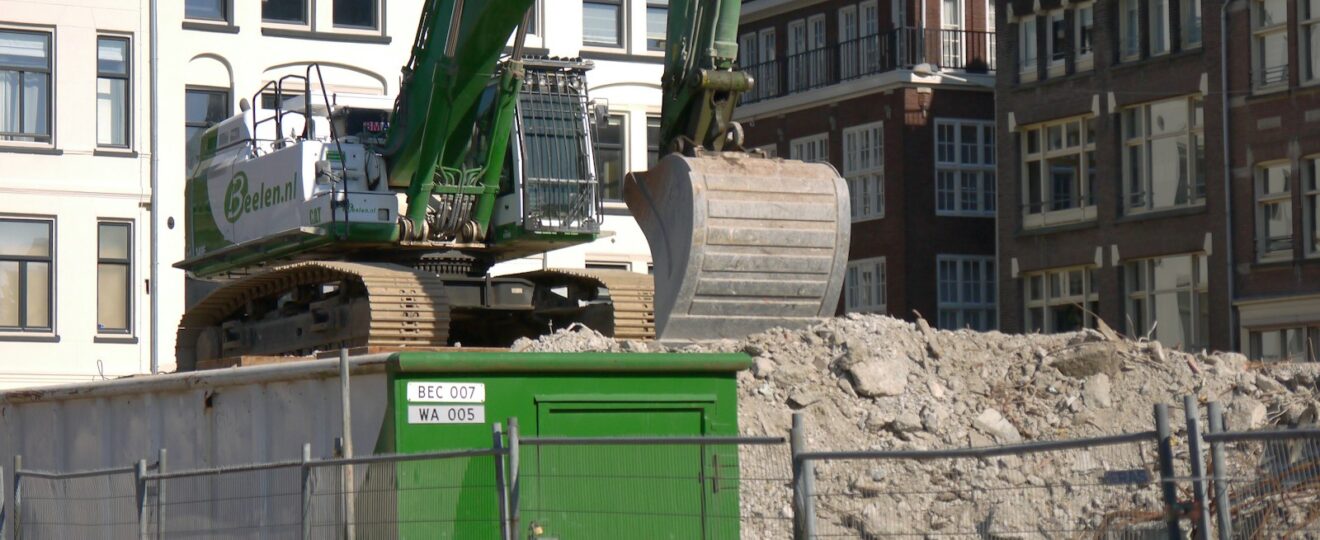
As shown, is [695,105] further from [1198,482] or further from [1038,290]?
[1038,290]

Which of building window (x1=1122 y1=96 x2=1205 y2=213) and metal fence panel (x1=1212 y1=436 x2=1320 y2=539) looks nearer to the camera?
metal fence panel (x1=1212 y1=436 x2=1320 y2=539)

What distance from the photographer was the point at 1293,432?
7.89 m

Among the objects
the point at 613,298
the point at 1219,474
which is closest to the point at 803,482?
the point at 1219,474

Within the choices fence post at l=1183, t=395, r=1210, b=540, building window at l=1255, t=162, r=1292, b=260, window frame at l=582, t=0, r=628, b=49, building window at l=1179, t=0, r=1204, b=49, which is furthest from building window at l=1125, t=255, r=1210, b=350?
fence post at l=1183, t=395, r=1210, b=540

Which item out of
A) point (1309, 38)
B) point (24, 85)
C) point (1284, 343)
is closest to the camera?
point (24, 85)

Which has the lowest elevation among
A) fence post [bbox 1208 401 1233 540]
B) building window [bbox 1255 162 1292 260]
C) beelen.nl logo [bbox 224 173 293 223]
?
fence post [bbox 1208 401 1233 540]

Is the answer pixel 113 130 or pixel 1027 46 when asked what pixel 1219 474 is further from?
pixel 1027 46

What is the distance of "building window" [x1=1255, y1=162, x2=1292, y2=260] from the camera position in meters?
43.5

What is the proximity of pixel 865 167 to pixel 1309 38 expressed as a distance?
14011mm

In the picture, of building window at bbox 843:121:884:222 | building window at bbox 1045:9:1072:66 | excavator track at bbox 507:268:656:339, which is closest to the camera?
excavator track at bbox 507:268:656:339

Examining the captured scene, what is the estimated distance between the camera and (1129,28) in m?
48.0

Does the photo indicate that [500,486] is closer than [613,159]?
Yes

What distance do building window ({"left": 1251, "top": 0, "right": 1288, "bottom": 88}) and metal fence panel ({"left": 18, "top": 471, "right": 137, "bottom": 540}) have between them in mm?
33717

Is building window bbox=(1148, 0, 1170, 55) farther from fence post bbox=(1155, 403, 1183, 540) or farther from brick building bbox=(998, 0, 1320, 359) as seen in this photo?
fence post bbox=(1155, 403, 1183, 540)
